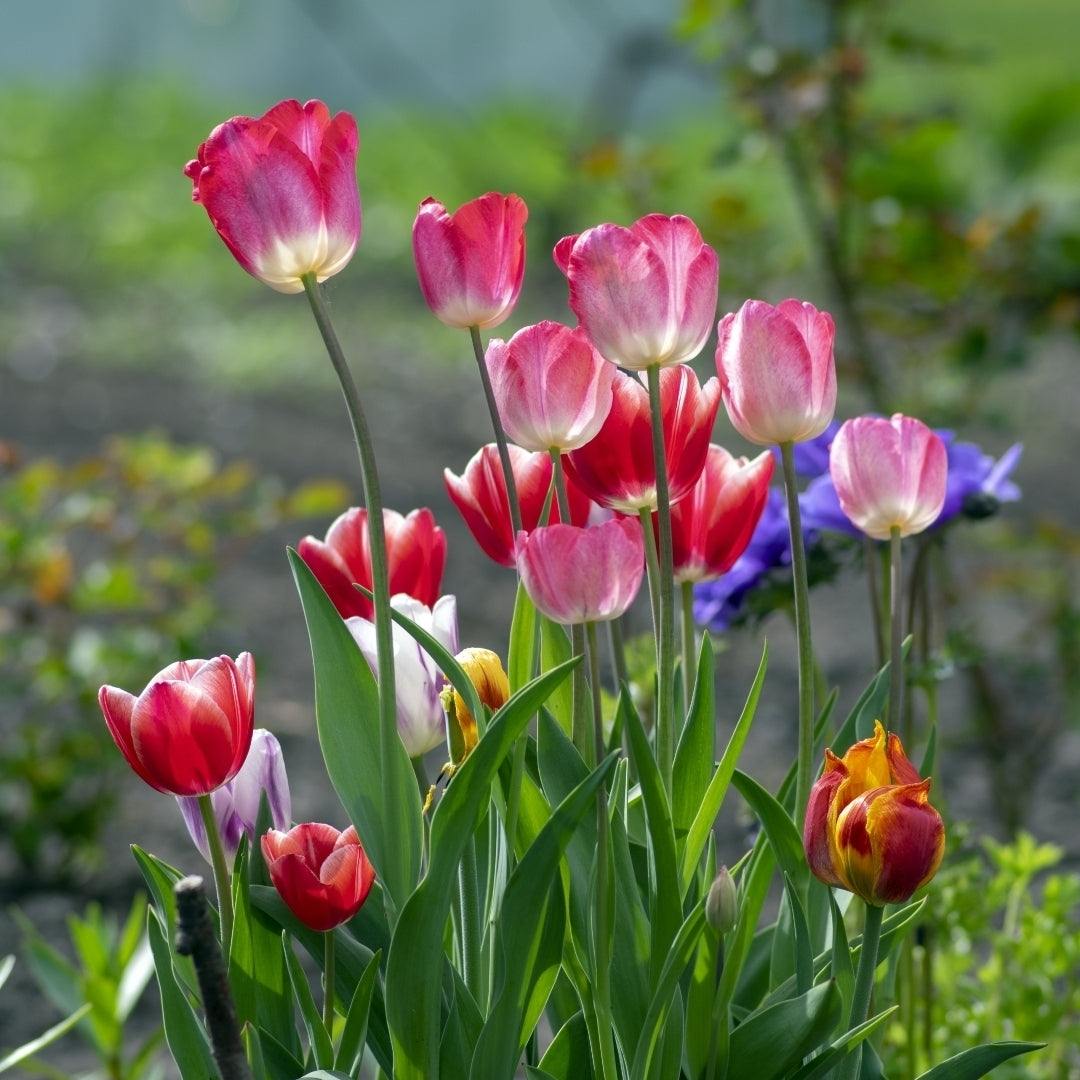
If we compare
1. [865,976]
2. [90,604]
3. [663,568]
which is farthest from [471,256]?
[90,604]

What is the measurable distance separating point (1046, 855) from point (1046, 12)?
32.6 feet

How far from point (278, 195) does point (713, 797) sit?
0.39m

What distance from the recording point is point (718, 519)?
0.83 m

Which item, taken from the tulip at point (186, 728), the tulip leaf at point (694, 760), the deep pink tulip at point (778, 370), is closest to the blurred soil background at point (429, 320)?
the tulip leaf at point (694, 760)

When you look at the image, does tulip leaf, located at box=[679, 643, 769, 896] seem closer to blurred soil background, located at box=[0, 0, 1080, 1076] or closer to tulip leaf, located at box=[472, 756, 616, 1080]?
tulip leaf, located at box=[472, 756, 616, 1080]

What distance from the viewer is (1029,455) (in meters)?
4.31

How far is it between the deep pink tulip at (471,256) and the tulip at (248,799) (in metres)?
0.28

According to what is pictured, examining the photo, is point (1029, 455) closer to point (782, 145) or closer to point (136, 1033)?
point (782, 145)

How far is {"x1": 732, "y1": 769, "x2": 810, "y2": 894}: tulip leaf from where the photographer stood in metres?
0.72

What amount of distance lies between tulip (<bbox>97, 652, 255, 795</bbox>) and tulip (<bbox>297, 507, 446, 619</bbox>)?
11 cm

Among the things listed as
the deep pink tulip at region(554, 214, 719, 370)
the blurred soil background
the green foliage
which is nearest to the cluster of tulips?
the deep pink tulip at region(554, 214, 719, 370)

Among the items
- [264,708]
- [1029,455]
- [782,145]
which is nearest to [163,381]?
[264,708]

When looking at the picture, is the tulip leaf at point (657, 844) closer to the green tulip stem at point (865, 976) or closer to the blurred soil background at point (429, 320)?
the green tulip stem at point (865, 976)

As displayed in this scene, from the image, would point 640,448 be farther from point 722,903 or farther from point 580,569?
point 722,903
